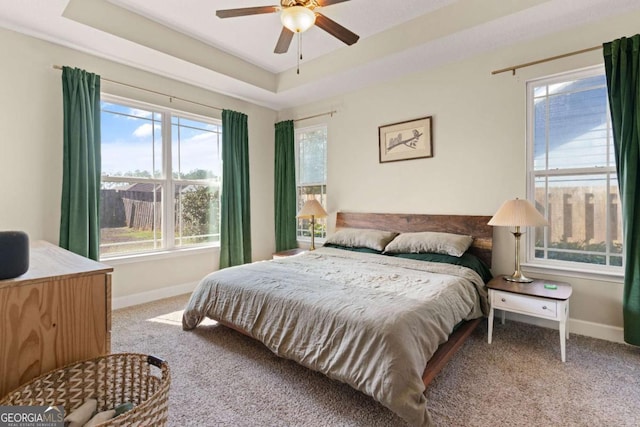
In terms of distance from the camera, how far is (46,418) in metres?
1.04

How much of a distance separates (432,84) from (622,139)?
179 cm

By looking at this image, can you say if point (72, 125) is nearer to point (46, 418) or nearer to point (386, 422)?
point (46, 418)

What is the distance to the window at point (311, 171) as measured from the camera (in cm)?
457

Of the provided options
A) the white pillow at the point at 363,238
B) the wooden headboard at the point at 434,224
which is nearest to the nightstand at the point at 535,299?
the wooden headboard at the point at 434,224

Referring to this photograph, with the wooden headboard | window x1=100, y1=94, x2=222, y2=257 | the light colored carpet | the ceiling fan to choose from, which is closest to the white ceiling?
window x1=100, y1=94, x2=222, y2=257

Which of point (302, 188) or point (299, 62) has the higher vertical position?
point (299, 62)

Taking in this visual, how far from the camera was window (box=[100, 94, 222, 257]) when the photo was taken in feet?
11.2

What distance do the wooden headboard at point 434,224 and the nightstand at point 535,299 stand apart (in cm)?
52

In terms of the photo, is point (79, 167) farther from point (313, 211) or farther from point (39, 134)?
point (313, 211)

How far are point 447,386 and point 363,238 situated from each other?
1862 millimetres

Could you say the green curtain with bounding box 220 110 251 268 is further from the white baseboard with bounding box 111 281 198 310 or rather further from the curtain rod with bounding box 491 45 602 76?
the curtain rod with bounding box 491 45 602 76

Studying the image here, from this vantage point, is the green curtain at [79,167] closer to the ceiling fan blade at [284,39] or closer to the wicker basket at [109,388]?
the ceiling fan blade at [284,39]

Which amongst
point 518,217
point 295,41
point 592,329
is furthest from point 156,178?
point 592,329

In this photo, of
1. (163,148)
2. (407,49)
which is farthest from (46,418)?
(407,49)
